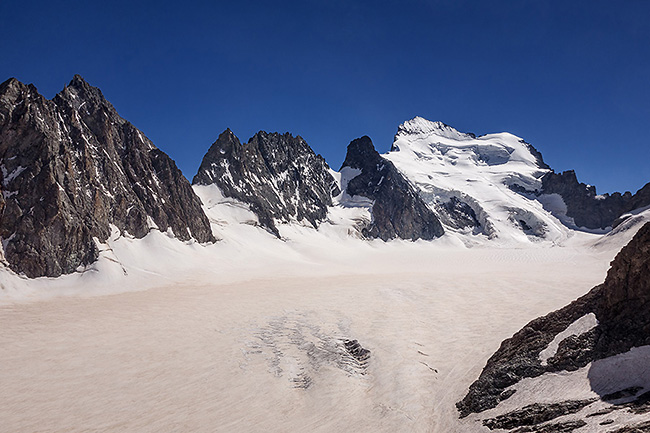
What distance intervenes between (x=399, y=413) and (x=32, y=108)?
39137mm

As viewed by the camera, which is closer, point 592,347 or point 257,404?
point 592,347

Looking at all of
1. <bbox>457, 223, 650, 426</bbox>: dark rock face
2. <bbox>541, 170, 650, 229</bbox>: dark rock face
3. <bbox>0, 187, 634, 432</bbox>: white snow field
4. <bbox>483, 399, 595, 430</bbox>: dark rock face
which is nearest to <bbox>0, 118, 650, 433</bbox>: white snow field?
<bbox>0, 187, 634, 432</bbox>: white snow field

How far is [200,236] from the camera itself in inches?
1903

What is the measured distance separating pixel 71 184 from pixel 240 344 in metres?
26.0

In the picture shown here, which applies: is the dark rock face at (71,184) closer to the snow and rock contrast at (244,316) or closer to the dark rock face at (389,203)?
the snow and rock contrast at (244,316)

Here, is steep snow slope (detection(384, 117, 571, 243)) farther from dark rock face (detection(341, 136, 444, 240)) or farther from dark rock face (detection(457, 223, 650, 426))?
dark rock face (detection(457, 223, 650, 426))

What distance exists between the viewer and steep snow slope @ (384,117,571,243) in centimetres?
9512

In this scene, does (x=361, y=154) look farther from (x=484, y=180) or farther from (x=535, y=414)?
(x=535, y=414)

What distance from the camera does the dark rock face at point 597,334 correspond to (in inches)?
379

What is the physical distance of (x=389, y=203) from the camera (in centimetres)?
8938

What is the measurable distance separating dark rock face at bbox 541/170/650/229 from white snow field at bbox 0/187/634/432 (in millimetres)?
82060

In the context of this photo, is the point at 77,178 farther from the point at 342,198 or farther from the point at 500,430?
the point at 342,198

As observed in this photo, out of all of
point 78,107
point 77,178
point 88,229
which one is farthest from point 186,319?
point 78,107

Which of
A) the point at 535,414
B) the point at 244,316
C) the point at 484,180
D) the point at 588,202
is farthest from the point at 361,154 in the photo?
the point at 535,414
